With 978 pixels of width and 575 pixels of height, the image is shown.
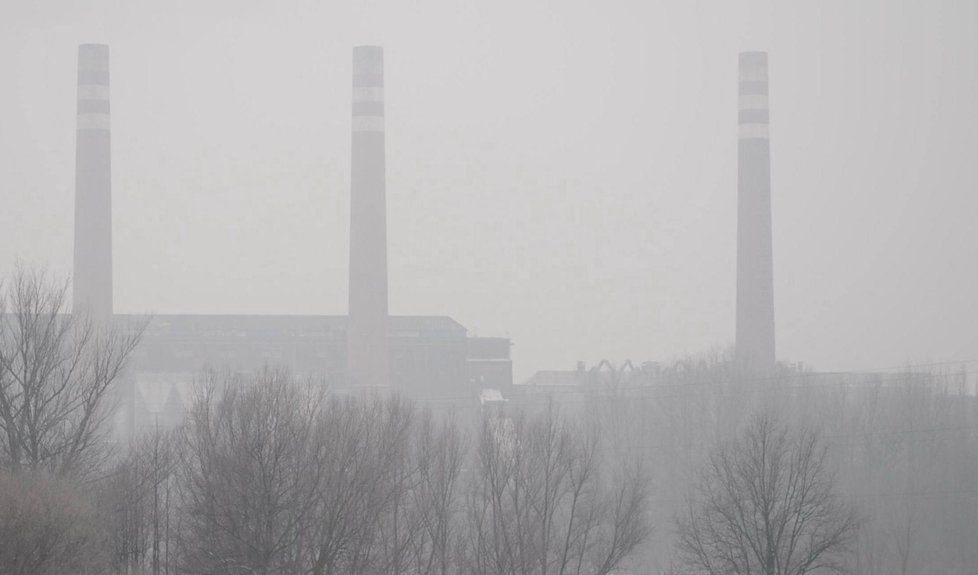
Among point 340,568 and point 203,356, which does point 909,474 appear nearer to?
point 340,568

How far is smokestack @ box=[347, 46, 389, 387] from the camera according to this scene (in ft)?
145

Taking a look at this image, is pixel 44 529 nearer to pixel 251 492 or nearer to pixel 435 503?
pixel 251 492

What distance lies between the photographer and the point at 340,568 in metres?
20.7

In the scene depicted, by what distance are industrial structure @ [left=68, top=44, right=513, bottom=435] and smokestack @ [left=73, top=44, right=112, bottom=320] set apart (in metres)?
0.03

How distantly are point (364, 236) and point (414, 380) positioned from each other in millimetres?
8418

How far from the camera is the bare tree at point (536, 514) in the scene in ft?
74.4

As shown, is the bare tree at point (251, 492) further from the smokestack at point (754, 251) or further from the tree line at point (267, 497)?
the smokestack at point (754, 251)

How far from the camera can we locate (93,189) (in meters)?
43.6

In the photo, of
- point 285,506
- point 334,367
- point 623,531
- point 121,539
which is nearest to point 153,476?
point 121,539

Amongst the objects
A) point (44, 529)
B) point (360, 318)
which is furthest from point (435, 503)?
point (360, 318)

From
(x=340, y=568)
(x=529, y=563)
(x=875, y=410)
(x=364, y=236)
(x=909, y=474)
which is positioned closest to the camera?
(x=340, y=568)

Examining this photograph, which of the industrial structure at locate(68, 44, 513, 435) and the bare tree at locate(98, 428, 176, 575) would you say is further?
the industrial structure at locate(68, 44, 513, 435)

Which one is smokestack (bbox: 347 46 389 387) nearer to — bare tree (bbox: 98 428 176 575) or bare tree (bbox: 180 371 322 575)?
bare tree (bbox: 98 428 176 575)

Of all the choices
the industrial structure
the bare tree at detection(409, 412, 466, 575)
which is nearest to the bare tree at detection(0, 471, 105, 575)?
the bare tree at detection(409, 412, 466, 575)
